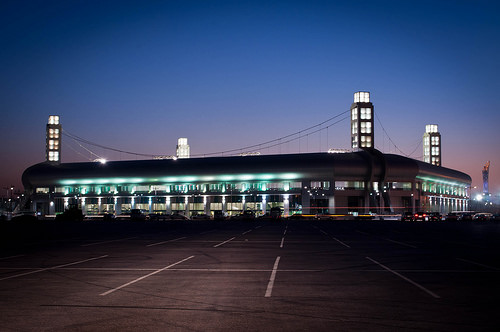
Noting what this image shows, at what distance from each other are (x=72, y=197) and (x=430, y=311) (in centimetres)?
14927

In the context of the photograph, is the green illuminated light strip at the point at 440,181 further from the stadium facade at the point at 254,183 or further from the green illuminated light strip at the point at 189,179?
the green illuminated light strip at the point at 189,179

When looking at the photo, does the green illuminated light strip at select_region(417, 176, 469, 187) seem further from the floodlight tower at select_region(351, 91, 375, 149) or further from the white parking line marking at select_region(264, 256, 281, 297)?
the white parking line marking at select_region(264, 256, 281, 297)

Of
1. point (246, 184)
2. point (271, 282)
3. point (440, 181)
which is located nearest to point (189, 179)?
point (246, 184)

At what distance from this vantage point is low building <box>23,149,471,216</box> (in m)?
126

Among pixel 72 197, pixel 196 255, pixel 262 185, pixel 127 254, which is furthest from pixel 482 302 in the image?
pixel 72 197

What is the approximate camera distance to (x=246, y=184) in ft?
438

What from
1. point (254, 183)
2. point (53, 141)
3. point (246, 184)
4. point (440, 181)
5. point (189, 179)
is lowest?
point (246, 184)

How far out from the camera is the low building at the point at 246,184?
12625 cm

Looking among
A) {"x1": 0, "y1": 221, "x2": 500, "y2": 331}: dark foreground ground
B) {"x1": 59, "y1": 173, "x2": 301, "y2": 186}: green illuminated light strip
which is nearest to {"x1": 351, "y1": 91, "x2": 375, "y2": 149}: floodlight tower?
{"x1": 59, "y1": 173, "x2": 301, "y2": 186}: green illuminated light strip

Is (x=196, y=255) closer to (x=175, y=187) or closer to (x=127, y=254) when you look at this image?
(x=127, y=254)

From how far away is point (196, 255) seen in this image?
21.1 meters

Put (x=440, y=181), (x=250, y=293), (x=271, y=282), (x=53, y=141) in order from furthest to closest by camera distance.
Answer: (x=53, y=141) < (x=440, y=181) < (x=271, y=282) < (x=250, y=293)

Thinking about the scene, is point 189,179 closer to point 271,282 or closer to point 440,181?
point 440,181

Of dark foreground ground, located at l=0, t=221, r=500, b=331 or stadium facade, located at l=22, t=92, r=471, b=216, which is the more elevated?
stadium facade, located at l=22, t=92, r=471, b=216
